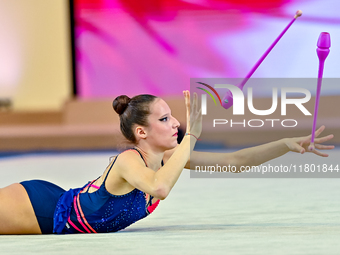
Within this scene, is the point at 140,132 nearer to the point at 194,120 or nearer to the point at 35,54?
the point at 194,120

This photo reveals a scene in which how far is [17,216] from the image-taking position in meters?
1.86

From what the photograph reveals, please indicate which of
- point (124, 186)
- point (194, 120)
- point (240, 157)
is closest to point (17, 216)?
point (124, 186)

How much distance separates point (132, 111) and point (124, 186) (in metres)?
0.27

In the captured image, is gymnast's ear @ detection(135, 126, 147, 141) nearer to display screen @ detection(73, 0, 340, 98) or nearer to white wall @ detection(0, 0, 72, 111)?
display screen @ detection(73, 0, 340, 98)

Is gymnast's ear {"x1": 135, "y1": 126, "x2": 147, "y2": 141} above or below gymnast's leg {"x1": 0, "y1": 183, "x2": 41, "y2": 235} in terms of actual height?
above

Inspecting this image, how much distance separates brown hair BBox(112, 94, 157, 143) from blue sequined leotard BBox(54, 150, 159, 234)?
15 centimetres

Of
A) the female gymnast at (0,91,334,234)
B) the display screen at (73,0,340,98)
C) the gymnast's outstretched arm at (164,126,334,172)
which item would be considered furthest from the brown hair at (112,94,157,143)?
the display screen at (73,0,340,98)

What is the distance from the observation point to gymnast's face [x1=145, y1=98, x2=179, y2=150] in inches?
67.7

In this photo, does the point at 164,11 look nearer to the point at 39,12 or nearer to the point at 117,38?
the point at 117,38

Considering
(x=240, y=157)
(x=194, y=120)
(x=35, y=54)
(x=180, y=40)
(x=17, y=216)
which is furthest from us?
(x=35, y=54)

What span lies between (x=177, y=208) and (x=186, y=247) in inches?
46.2

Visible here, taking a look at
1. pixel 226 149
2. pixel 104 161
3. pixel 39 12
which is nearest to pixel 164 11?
pixel 39 12

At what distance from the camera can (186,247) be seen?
1.38 m

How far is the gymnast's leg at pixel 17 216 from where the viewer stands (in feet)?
6.08
